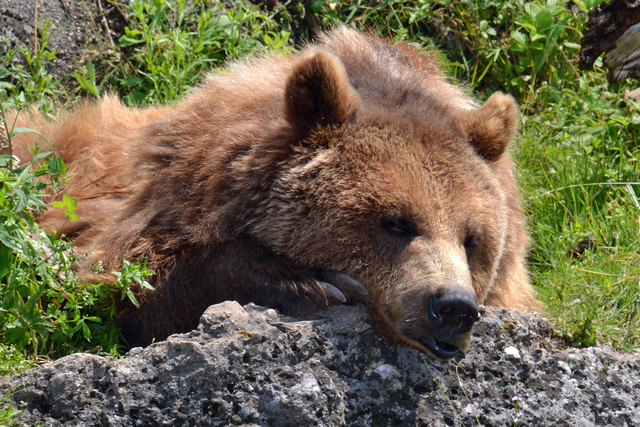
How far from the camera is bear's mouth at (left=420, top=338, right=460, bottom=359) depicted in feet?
11.9

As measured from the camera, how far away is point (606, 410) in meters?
3.65

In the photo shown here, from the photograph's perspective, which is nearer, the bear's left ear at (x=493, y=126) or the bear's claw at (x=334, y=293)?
the bear's claw at (x=334, y=293)

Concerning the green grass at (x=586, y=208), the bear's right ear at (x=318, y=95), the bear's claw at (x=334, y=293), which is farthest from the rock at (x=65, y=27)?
the bear's claw at (x=334, y=293)

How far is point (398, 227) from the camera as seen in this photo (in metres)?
3.96

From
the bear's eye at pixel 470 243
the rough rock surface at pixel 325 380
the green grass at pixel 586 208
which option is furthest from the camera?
the green grass at pixel 586 208

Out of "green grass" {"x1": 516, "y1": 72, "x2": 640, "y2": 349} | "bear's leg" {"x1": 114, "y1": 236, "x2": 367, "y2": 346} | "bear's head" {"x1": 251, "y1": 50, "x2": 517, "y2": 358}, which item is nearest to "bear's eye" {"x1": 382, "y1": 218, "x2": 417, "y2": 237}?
"bear's head" {"x1": 251, "y1": 50, "x2": 517, "y2": 358}

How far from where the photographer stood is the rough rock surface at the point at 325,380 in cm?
332

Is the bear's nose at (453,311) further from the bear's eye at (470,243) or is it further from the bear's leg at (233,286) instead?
the bear's eye at (470,243)

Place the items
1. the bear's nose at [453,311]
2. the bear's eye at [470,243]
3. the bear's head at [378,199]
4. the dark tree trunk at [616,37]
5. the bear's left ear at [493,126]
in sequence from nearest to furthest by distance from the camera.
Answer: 1. the bear's nose at [453,311]
2. the bear's head at [378,199]
3. the bear's eye at [470,243]
4. the bear's left ear at [493,126]
5. the dark tree trunk at [616,37]

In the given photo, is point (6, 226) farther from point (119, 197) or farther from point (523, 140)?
point (523, 140)

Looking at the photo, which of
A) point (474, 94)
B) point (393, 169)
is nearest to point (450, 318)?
point (393, 169)

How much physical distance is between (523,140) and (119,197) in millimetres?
3357

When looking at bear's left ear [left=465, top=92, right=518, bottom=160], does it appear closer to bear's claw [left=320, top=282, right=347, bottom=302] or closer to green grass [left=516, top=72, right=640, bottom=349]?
green grass [left=516, top=72, right=640, bottom=349]

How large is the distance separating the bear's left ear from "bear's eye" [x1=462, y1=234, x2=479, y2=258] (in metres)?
0.54
